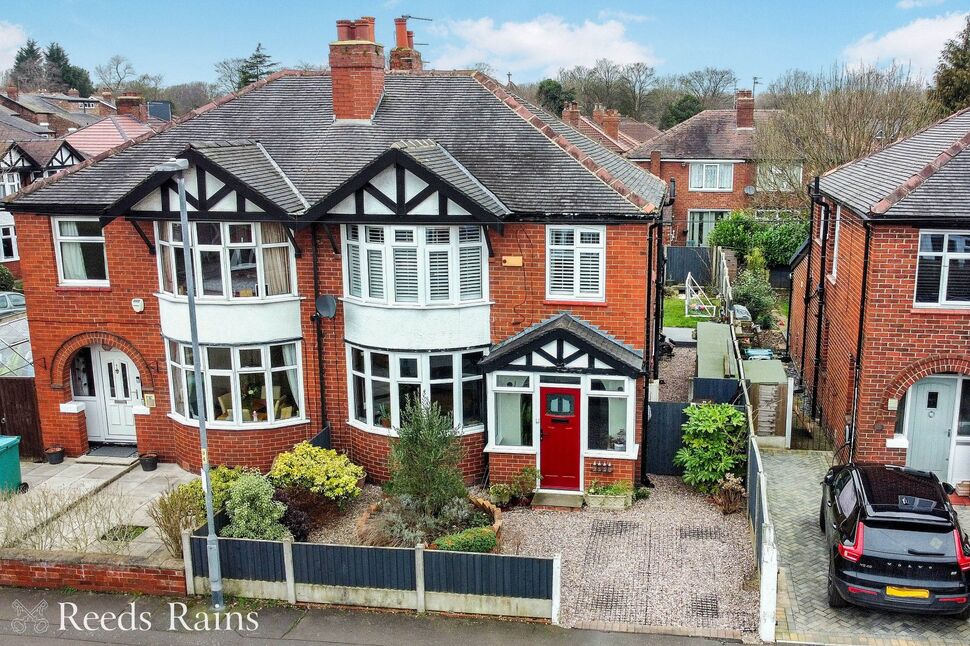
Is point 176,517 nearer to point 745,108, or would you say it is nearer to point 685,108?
point 745,108

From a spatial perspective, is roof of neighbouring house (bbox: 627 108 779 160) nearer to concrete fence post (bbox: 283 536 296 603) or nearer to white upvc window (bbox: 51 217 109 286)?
white upvc window (bbox: 51 217 109 286)

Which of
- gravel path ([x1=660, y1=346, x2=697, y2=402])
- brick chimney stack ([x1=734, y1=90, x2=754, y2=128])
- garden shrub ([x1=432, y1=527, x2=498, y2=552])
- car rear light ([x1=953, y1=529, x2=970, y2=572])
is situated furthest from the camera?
brick chimney stack ([x1=734, y1=90, x2=754, y2=128])

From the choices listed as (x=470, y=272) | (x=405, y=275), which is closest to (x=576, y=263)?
(x=470, y=272)

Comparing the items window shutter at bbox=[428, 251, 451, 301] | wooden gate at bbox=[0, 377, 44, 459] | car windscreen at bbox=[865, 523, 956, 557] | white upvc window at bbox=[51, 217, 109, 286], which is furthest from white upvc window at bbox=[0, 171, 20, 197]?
car windscreen at bbox=[865, 523, 956, 557]

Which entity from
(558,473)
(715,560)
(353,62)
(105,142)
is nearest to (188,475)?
(558,473)

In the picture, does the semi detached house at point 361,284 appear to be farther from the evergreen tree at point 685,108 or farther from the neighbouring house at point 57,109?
the evergreen tree at point 685,108

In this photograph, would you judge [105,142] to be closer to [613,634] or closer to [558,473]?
[558,473]
